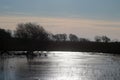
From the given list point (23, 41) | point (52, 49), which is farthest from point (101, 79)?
point (52, 49)

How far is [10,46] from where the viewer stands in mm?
100312

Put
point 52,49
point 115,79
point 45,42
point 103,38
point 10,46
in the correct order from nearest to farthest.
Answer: point 115,79
point 10,46
point 45,42
point 52,49
point 103,38

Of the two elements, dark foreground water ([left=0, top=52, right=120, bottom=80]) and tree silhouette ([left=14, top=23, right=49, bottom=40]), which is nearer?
dark foreground water ([left=0, top=52, right=120, bottom=80])

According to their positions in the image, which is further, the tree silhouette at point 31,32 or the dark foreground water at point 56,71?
the tree silhouette at point 31,32

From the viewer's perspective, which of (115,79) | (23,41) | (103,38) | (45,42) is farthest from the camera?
(103,38)

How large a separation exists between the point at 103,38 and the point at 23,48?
190ft

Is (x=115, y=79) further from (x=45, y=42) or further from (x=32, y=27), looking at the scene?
(x=32, y=27)

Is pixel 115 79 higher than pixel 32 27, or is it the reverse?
pixel 32 27

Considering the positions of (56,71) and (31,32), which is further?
(31,32)

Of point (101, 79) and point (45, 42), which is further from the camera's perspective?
point (45, 42)

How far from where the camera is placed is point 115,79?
2992cm

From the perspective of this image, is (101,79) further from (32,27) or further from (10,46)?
(32,27)

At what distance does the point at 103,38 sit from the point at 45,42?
1648 inches

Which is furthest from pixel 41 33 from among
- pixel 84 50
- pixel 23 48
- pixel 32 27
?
pixel 23 48
